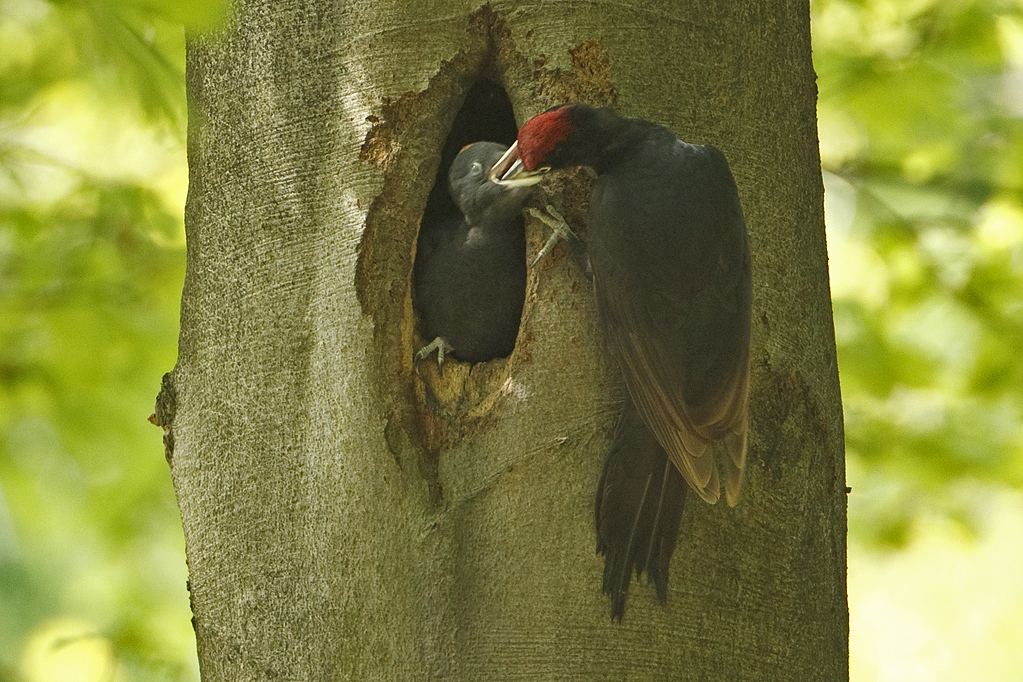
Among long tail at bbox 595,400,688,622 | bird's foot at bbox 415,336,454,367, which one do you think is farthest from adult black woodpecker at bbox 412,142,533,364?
long tail at bbox 595,400,688,622

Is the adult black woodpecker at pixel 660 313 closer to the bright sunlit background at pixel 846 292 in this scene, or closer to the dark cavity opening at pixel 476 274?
the dark cavity opening at pixel 476 274

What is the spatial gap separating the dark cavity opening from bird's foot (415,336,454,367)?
0.37 ft

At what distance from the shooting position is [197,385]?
1729mm

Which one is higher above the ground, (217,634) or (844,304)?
(844,304)

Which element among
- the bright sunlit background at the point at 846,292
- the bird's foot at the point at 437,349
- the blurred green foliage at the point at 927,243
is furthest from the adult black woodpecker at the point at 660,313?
the blurred green foliage at the point at 927,243

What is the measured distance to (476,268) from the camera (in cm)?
204

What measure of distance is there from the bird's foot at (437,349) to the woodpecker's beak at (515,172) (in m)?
0.30

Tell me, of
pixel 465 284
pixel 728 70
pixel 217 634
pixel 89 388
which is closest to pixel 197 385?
pixel 217 634

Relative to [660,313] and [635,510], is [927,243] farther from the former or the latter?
[635,510]

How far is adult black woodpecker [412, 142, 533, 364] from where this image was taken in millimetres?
1961

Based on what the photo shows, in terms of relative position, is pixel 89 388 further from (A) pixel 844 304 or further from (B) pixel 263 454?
(A) pixel 844 304

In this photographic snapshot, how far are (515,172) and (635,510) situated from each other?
24.6 inches

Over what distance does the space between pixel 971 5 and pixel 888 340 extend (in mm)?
1051

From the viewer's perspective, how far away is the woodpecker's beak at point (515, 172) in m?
1.74
